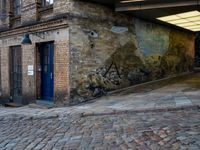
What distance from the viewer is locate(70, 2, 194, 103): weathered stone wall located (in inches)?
452

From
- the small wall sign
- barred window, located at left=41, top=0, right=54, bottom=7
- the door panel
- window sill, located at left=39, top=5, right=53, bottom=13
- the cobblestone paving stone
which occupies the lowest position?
the cobblestone paving stone

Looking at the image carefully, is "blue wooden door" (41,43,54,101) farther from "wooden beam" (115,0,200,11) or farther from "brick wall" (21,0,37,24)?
"wooden beam" (115,0,200,11)

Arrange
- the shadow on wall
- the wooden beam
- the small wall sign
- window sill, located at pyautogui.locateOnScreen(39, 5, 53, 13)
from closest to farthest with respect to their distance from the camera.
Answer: the wooden beam
the shadow on wall
window sill, located at pyautogui.locateOnScreen(39, 5, 53, 13)
the small wall sign

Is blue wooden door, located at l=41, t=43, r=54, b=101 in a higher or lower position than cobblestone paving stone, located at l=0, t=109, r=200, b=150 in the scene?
higher

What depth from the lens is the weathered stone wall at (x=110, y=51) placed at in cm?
1148

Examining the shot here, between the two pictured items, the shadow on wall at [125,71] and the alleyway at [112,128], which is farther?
the shadow on wall at [125,71]

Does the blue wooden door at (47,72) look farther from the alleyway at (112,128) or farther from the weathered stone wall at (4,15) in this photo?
the weathered stone wall at (4,15)

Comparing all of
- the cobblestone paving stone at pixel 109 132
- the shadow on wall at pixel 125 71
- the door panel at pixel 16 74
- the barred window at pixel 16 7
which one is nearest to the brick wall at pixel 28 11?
the barred window at pixel 16 7

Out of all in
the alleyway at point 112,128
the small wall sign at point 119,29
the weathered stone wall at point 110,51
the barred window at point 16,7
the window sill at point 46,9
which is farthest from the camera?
the barred window at point 16,7

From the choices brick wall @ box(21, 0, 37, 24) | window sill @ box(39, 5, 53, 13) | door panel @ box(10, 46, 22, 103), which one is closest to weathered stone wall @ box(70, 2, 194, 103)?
window sill @ box(39, 5, 53, 13)

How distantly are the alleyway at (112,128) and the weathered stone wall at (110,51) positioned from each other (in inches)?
67.6

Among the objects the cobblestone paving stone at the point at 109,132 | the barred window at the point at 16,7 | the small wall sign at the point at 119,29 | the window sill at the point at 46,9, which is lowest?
the cobblestone paving stone at the point at 109,132

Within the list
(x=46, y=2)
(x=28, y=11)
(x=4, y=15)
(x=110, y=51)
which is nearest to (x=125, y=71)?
(x=110, y=51)

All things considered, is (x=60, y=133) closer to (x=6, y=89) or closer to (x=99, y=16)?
(x=99, y=16)
